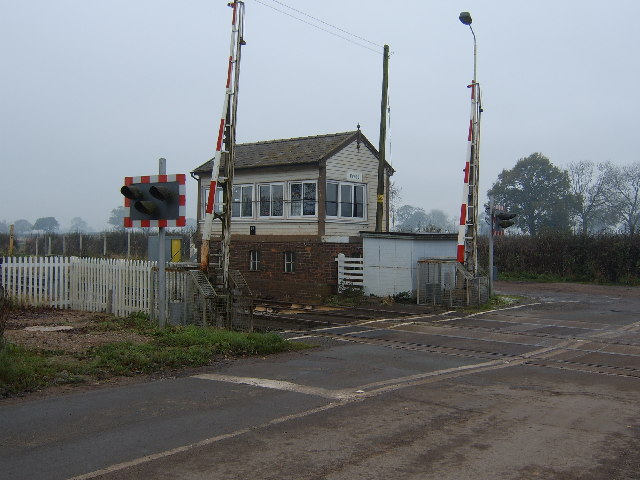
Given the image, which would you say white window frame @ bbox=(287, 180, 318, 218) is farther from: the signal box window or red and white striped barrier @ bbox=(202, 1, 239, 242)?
red and white striped barrier @ bbox=(202, 1, 239, 242)

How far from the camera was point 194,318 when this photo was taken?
1447 cm

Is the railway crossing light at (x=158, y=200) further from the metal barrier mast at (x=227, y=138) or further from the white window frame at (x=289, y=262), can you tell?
the white window frame at (x=289, y=262)

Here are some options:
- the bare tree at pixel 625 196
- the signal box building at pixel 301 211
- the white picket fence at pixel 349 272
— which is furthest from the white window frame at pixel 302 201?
the bare tree at pixel 625 196

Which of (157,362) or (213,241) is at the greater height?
(213,241)

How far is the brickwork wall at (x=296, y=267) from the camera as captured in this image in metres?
23.1

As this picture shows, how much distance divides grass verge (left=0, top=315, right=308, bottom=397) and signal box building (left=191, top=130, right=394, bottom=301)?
11081mm

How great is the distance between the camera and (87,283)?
16.5m

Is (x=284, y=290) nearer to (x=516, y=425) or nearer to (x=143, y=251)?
(x=516, y=425)

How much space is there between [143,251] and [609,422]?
4253cm

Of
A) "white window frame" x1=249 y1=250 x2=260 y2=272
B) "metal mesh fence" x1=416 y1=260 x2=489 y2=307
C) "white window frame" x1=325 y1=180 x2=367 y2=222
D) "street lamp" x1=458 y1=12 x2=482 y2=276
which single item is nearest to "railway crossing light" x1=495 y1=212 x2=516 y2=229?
"street lamp" x1=458 y1=12 x2=482 y2=276

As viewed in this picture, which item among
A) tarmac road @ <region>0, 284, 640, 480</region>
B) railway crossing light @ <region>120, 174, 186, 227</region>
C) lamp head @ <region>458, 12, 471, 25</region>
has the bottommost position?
tarmac road @ <region>0, 284, 640, 480</region>

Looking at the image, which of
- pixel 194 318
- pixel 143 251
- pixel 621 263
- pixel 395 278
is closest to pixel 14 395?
pixel 194 318

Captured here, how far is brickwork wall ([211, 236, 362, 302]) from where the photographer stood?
23078mm

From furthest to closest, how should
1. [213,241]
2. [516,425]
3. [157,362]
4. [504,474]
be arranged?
1. [213,241]
2. [157,362]
3. [516,425]
4. [504,474]
